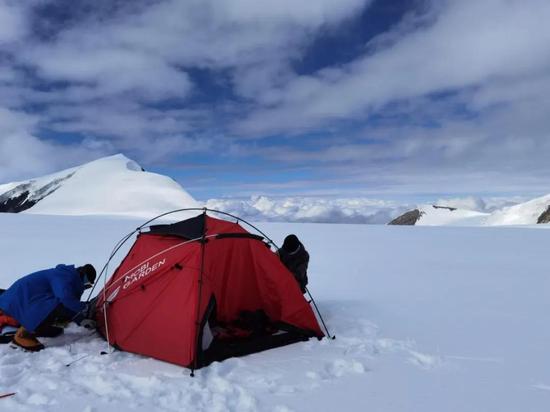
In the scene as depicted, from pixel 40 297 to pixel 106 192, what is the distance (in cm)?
8479

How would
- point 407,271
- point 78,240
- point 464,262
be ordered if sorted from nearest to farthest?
point 407,271 → point 464,262 → point 78,240

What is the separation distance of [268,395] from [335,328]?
2.31m

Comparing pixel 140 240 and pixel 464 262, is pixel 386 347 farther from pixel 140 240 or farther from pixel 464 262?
pixel 464 262

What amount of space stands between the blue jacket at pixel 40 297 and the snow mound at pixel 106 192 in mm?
56589

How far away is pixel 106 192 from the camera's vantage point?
85.3 m

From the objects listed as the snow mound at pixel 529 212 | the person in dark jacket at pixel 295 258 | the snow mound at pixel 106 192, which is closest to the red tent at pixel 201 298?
the person in dark jacket at pixel 295 258

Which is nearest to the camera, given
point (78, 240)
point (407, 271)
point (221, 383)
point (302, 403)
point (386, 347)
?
point (302, 403)

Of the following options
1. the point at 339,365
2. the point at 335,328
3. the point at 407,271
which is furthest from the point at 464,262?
the point at 339,365

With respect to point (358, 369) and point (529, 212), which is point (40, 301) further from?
point (529, 212)

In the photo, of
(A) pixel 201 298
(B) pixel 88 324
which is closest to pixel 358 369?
(A) pixel 201 298

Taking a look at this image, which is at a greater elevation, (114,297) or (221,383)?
(114,297)

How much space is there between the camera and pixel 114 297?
5918 millimetres

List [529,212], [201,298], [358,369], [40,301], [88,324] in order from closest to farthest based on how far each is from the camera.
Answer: [358,369], [201,298], [40,301], [88,324], [529,212]

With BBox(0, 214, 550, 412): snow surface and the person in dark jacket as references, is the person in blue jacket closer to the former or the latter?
BBox(0, 214, 550, 412): snow surface
